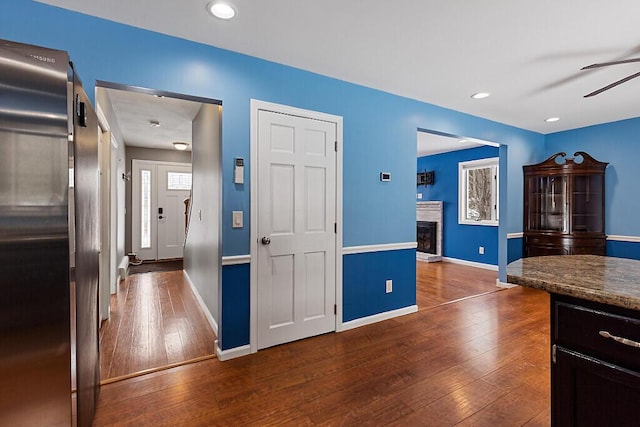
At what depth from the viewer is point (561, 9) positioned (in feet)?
6.18

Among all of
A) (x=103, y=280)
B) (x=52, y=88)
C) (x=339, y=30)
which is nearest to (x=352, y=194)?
(x=339, y=30)

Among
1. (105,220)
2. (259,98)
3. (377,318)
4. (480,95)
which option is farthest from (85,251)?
(480,95)

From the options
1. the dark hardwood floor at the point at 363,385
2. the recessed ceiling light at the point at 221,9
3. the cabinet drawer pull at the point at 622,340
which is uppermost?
the recessed ceiling light at the point at 221,9

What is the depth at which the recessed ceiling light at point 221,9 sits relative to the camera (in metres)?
1.85

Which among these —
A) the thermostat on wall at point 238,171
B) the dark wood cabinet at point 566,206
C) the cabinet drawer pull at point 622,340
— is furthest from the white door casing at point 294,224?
the dark wood cabinet at point 566,206

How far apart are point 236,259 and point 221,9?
1703 millimetres

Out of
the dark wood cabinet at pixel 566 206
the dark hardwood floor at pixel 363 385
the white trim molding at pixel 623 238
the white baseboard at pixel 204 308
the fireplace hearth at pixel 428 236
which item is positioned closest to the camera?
the dark hardwood floor at pixel 363 385

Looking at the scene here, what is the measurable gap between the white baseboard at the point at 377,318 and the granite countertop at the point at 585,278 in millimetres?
1840

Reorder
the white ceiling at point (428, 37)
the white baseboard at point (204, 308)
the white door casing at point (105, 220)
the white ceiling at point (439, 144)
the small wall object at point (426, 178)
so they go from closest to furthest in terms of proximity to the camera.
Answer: the white ceiling at point (428, 37)
the white baseboard at point (204, 308)
the white door casing at point (105, 220)
the white ceiling at point (439, 144)
the small wall object at point (426, 178)

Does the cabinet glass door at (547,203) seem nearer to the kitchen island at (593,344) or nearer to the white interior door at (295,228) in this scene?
the white interior door at (295,228)

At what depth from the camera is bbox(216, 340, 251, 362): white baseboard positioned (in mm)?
2416

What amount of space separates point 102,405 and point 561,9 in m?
3.66

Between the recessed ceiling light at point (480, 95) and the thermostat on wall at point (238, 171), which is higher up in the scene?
the recessed ceiling light at point (480, 95)

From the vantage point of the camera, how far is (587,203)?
14.8 feet
